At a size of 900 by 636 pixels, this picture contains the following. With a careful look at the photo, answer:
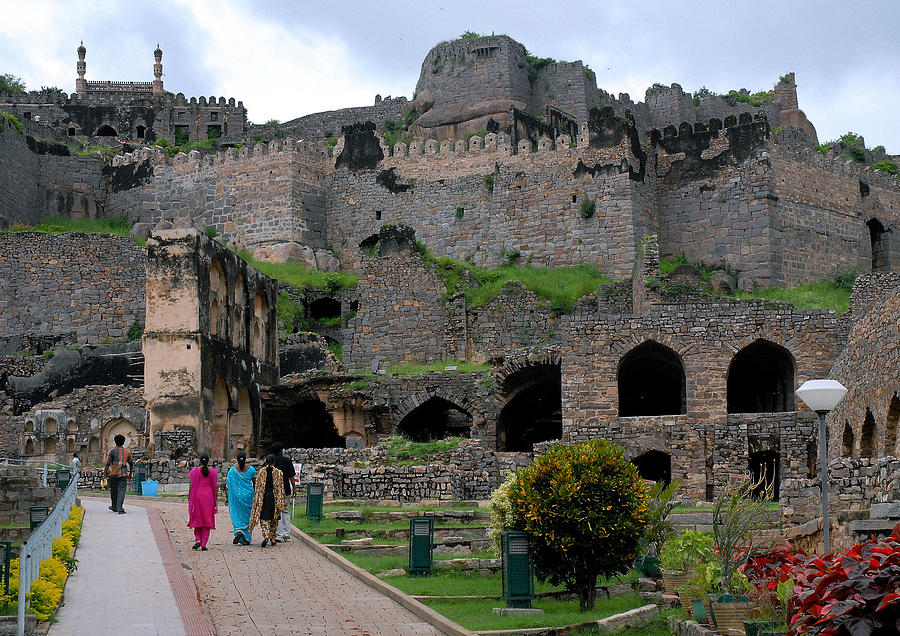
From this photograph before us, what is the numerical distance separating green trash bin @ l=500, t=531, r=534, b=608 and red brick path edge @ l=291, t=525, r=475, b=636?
118cm

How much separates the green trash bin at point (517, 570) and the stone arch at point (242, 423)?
1978cm

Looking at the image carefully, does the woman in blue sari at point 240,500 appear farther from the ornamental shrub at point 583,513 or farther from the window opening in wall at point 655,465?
the window opening in wall at point 655,465

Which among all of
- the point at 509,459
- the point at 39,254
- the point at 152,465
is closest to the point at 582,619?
the point at 509,459

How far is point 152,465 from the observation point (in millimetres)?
28094

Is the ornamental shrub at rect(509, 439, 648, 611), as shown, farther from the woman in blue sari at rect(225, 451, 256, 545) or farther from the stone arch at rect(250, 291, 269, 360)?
the stone arch at rect(250, 291, 269, 360)

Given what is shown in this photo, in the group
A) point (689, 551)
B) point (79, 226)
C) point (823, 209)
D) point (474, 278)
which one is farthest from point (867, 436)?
point (79, 226)

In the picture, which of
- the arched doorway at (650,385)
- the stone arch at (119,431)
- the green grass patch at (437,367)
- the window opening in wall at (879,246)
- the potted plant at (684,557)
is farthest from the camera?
the window opening in wall at (879,246)

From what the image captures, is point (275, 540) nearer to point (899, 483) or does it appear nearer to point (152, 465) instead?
point (899, 483)

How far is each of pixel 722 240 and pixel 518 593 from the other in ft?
92.5

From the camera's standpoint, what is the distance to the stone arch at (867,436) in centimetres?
2231

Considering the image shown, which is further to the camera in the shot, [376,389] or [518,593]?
[376,389]

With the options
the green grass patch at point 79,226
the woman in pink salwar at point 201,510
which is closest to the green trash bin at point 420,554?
the woman in pink salwar at point 201,510

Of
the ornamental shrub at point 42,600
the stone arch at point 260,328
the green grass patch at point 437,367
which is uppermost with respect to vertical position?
the stone arch at point 260,328

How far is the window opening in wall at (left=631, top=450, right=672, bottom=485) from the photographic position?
2997cm
